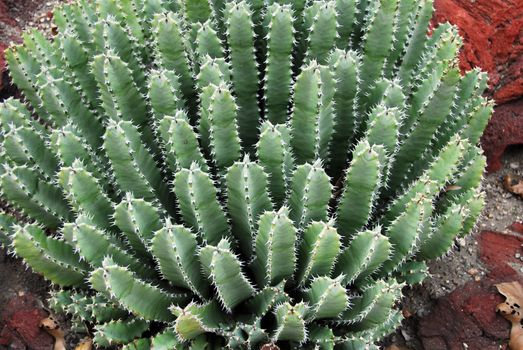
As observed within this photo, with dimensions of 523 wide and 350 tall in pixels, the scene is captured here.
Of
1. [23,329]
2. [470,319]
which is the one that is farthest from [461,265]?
[23,329]

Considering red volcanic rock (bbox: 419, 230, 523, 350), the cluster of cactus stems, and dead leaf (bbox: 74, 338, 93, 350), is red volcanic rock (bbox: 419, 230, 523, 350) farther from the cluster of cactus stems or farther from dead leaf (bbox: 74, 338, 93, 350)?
dead leaf (bbox: 74, 338, 93, 350)

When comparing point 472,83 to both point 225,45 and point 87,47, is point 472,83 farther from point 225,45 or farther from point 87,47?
point 87,47

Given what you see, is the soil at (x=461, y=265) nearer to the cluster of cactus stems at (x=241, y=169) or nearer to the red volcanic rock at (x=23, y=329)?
the cluster of cactus stems at (x=241, y=169)

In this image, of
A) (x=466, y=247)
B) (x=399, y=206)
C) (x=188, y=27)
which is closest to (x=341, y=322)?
(x=399, y=206)

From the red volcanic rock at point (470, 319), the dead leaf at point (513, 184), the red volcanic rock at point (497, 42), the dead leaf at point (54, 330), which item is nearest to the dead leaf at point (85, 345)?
the dead leaf at point (54, 330)

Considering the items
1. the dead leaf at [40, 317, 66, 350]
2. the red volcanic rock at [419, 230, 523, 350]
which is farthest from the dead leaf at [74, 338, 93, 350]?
the red volcanic rock at [419, 230, 523, 350]

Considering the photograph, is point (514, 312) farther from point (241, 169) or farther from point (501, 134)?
point (241, 169)
